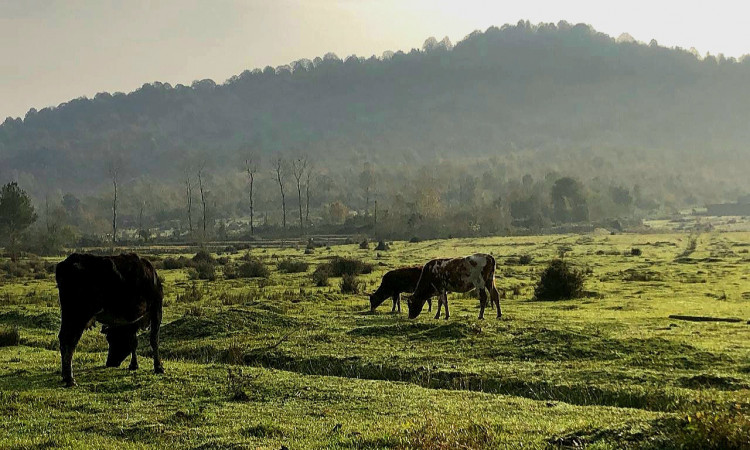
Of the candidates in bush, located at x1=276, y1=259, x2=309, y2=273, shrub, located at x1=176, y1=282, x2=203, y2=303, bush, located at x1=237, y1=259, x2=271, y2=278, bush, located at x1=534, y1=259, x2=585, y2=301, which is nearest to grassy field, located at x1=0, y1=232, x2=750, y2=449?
bush, located at x1=534, y1=259, x2=585, y2=301

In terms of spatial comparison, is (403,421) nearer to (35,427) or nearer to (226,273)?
(35,427)

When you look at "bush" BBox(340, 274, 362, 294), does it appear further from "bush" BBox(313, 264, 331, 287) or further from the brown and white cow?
the brown and white cow

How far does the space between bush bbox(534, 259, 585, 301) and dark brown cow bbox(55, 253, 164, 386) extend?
23735 millimetres

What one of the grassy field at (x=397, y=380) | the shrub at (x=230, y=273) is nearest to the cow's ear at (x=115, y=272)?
the grassy field at (x=397, y=380)

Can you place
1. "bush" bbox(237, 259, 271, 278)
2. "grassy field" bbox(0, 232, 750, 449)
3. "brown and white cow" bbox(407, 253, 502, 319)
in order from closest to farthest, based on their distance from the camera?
"grassy field" bbox(0, 232, 750, 449), "brown and white cow" bbox(407, 253, 502, 319), "bush" bbox(237, 259, 271, 278)

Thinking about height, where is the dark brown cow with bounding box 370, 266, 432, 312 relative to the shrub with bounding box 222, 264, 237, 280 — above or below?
above

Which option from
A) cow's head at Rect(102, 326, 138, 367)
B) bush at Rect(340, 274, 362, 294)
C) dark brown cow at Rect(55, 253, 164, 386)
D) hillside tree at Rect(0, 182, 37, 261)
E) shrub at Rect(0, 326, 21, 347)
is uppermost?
hillside tree at Rect(0, 182, 37, 261)

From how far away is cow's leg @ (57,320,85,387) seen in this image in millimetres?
15969

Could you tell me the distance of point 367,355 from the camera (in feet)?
66.6

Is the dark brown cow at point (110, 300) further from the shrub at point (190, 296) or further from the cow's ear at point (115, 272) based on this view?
the shrub at point (190, 296)

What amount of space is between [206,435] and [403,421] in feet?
11.7

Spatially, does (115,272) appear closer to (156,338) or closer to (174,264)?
(156,338)

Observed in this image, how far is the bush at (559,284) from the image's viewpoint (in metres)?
36.1

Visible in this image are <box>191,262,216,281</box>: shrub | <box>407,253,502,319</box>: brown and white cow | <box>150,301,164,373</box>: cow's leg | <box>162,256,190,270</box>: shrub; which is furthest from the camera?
<box>162,256,190,270</box>: shrub
